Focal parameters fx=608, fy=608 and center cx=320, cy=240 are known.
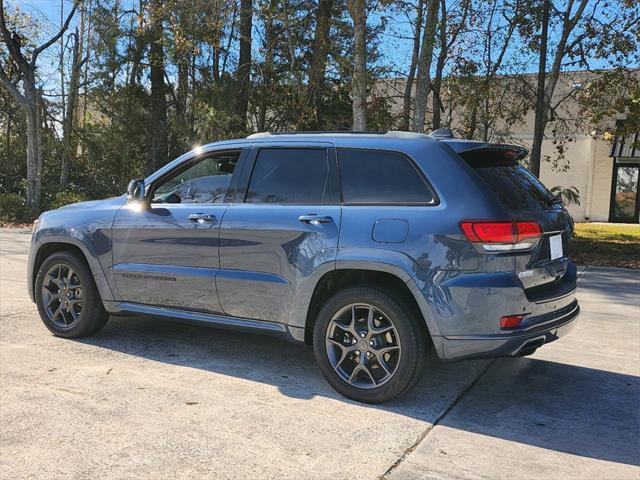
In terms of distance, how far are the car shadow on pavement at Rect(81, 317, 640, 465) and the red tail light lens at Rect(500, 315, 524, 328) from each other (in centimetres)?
65

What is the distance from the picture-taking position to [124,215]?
519 centimetres

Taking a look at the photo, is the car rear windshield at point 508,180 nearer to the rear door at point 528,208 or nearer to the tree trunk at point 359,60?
the rear door at point 528,208

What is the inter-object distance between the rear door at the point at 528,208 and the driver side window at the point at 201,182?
190cm

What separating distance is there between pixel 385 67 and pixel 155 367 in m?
11.3

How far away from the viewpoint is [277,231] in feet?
Result: 14.4

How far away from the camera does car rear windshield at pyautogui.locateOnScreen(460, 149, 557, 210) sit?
13.2 ft

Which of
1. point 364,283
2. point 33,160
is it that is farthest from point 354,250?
point 33,160

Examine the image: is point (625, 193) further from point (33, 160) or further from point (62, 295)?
point (62, 295)

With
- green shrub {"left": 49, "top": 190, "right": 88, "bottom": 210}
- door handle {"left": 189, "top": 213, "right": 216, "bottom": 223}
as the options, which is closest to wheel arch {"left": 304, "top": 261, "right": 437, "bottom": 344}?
door handle {"left": 189, "top": 213, "right": 216, "bottom": 223}

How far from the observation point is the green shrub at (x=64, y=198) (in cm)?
2030

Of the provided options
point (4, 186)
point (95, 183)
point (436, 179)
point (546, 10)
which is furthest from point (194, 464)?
point (4, 186)

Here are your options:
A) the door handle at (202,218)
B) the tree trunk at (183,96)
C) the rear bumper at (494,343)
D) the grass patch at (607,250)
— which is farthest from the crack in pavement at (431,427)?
the tree trunk at (183,96)

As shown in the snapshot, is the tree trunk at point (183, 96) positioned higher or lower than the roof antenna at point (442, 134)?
higher

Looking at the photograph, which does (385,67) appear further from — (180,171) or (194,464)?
(194,464)
